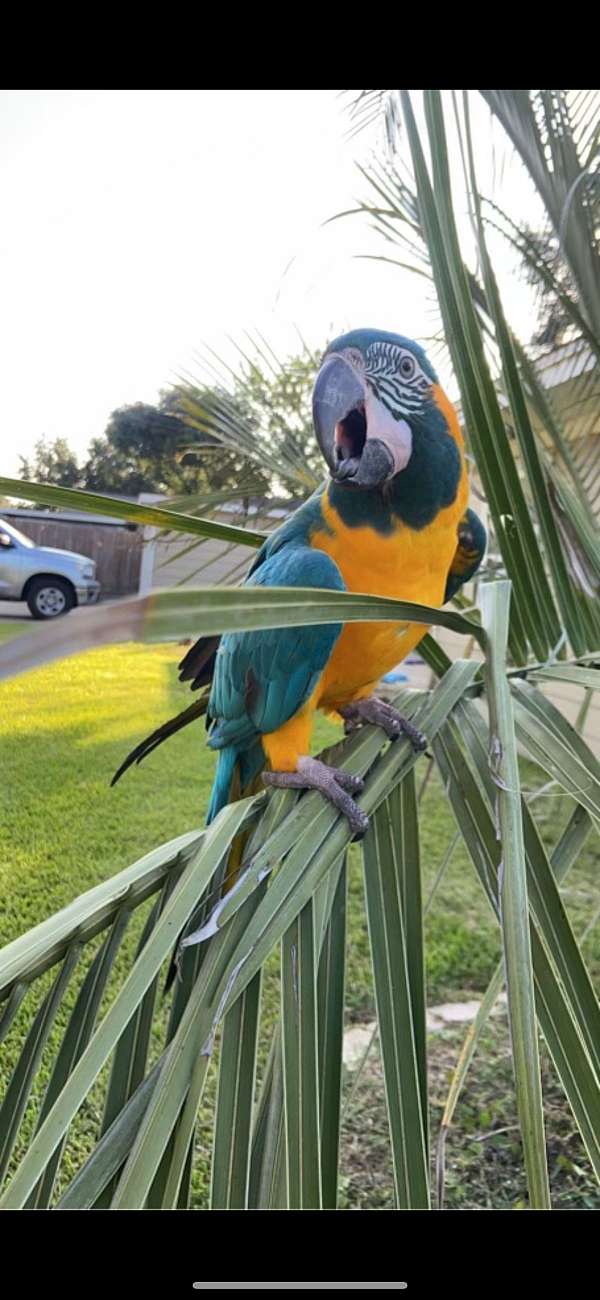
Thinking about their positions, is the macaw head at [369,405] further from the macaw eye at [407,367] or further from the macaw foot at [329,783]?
the macaw foot at [329,783]

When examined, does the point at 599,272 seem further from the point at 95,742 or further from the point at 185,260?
the point at 95,742

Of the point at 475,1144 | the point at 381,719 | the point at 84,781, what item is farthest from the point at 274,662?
the point at 475,1144

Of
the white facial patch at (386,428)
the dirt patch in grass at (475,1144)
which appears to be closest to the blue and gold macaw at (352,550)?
the white facial patch at (386,428)

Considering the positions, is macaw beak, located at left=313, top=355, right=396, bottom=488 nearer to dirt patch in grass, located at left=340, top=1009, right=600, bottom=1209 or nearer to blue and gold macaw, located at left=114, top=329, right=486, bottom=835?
blue and gold macaw, located at left=114, top=329, right=486, bottom=835

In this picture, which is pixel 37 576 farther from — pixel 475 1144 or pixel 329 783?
pixel 475 1144

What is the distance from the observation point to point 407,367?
20.7 inches

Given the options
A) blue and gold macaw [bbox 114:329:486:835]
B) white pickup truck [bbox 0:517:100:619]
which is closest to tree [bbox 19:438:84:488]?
white pickup truck [bbox 0:517:100:619]

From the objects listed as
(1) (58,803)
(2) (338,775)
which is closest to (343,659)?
(2) (338,775)

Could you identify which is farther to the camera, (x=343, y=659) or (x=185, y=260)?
(x=185, y=260)

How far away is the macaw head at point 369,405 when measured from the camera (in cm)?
51
